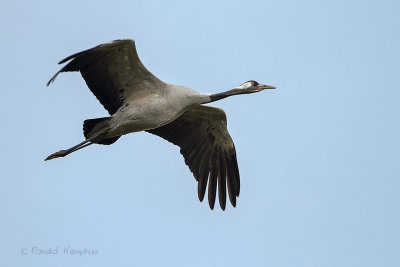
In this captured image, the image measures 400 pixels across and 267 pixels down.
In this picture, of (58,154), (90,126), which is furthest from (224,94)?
(58,154)

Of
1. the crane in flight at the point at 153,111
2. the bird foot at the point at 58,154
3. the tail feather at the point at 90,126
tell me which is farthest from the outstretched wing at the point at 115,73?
the bird foot at the point at 58,154

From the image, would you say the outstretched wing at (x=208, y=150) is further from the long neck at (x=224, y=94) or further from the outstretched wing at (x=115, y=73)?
the outstretched wing at (x=115, y=73)

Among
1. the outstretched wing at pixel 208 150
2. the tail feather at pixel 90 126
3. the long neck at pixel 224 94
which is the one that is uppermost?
the long neck at pixel 224 94

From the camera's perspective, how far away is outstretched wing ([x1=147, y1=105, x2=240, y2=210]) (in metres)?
15.6

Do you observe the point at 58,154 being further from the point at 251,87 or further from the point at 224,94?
the point at 251,87

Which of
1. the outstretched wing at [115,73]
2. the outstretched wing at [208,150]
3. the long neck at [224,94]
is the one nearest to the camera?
the outstretched wing at [115,73]

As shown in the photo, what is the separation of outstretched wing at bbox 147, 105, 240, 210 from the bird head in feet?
3.37

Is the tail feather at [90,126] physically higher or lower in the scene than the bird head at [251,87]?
lower

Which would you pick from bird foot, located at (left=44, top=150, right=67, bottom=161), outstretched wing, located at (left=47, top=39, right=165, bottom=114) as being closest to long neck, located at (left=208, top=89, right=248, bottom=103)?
outstretched wing, located at (left=47, top=39, right=165, bottom=114)

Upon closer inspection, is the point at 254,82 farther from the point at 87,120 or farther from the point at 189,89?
the point at 87,120

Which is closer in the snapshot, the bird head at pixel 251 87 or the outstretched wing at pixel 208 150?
the bird head at pixel 251 87

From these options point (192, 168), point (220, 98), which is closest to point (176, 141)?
point (192, 168)

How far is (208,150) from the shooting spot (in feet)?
52.2

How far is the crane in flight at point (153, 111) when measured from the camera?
1369cm
